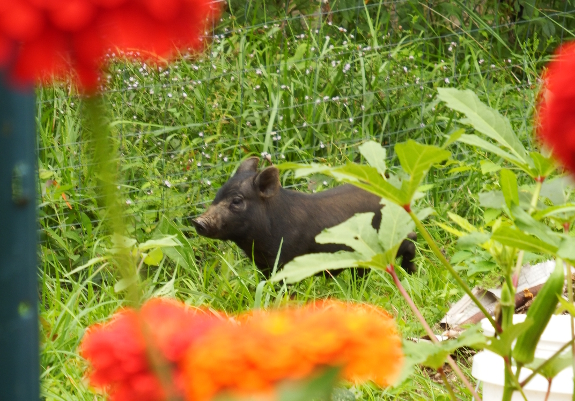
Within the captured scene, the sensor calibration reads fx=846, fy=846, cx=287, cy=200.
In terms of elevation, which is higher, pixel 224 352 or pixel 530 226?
pixel 224 352

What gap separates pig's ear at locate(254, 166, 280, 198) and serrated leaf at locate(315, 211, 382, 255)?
2376 mm

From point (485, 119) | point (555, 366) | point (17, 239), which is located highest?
point (17, 239)

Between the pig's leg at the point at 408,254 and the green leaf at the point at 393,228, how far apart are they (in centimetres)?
276

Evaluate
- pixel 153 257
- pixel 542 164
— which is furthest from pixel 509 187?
pixel 153 257

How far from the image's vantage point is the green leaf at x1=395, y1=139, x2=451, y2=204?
117cm

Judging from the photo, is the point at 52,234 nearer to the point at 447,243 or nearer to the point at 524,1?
the point at 447,243

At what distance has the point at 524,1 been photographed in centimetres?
647

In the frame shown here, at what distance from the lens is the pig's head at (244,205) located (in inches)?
149

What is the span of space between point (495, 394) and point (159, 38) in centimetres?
176

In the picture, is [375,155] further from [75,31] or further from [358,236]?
[75,31]

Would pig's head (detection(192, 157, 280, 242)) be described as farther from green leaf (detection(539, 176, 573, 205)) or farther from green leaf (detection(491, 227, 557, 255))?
green leaf (detection(491, 227, 557, 255))

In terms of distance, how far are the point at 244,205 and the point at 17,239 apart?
3.33 m

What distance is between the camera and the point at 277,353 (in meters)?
0.56

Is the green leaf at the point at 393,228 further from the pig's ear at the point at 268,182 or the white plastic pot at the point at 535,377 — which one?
the pig's ear at the point at 268,182
